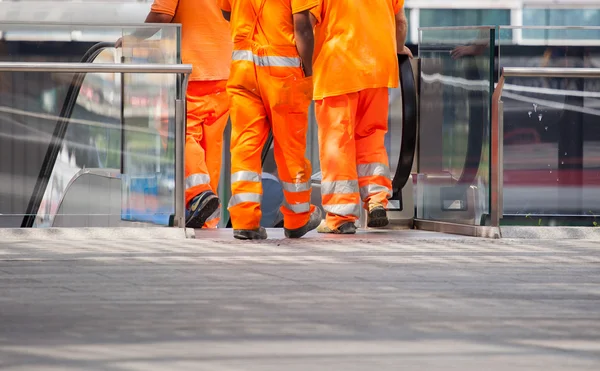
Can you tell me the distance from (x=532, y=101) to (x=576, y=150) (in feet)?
1.18

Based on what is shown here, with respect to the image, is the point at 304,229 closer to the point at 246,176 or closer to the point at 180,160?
the point at 246,176

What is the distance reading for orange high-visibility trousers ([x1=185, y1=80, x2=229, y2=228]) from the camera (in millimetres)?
8125

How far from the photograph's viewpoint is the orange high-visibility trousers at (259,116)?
22.6 feet

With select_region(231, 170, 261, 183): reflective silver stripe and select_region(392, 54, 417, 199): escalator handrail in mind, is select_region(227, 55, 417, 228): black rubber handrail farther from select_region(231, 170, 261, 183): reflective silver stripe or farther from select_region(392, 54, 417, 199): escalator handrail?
select_region(231, 170, 261, 183): reflective silver stripe

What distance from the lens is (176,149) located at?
723 centimetres

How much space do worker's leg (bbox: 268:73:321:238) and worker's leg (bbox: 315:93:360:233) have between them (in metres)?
0.12

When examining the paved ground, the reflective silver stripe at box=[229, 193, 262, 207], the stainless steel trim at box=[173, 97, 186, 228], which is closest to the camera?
the paved ground

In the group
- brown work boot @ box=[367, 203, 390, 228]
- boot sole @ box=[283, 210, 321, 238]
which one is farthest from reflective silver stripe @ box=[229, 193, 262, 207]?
brown work boot @ box=[367, 203, 390, 228]

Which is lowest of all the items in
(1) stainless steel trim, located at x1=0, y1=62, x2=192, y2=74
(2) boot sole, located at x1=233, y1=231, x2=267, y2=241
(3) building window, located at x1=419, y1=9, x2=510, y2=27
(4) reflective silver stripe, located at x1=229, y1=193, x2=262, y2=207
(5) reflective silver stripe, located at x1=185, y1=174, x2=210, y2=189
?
(2) boot sole, located at x1=233, y1=231, x2=267, y2=241

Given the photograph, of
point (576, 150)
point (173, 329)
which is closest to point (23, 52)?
point (576, 150)

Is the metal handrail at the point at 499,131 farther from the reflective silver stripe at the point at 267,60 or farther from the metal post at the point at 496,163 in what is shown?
the reflective silver stripe at the point at 267,60

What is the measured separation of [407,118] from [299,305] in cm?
332

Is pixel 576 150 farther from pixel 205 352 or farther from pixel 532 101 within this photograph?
pixel 205 352

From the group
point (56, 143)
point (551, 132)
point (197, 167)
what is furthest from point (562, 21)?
point (56, 143)
